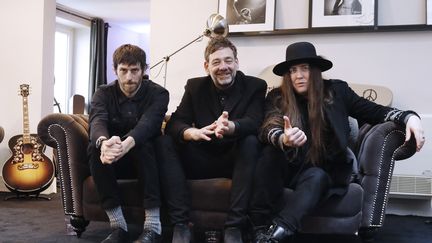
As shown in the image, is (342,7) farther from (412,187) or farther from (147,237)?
(147,237)

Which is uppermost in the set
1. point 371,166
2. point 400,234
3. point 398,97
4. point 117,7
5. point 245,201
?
point 117,7

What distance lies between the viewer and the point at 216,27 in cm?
330

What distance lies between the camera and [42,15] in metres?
3.99

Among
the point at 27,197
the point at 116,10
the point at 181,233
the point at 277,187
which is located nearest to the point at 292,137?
the point at 277,187

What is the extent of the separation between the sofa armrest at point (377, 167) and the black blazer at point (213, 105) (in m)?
0.50

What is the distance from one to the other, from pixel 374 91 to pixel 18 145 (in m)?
2.72

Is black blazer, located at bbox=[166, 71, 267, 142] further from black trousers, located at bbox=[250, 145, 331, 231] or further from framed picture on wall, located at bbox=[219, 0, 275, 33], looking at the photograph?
framed picture on wall, located at bbox=[219, 0, 275, 33]

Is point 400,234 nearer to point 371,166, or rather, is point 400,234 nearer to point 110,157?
point 371,166

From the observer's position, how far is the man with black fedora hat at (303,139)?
1.81 metres

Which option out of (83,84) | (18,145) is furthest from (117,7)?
(18,145)

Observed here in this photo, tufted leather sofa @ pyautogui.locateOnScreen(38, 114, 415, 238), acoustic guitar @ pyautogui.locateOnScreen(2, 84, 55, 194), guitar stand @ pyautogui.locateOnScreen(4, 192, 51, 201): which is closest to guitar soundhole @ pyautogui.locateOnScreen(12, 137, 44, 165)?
→ acoustic guitar @ pyautogui.locateOnScreen(2, 84, 55, 194)

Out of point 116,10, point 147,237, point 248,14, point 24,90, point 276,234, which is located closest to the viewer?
point 276,234

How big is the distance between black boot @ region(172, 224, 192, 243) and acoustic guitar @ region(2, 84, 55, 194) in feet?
6.81

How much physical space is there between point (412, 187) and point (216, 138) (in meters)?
1.59
